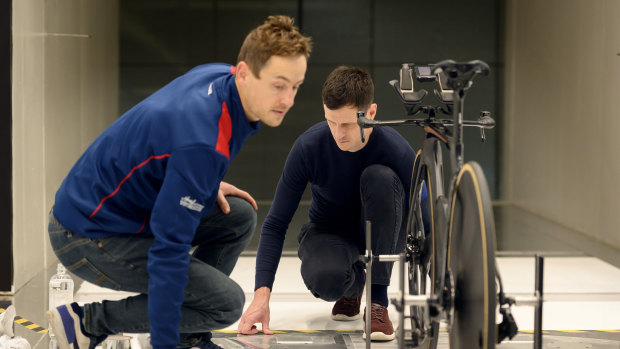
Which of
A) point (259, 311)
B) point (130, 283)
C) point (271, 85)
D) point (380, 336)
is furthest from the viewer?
point (380, 336)

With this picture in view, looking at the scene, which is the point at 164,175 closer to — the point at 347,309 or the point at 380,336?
the point at 380,336

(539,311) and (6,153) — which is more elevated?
(6,153)

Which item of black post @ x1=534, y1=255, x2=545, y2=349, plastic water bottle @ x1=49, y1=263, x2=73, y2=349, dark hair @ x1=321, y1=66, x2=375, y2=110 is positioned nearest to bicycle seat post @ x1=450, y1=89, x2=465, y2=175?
black post @ x1=534, y1=255, x2=545, y2=349

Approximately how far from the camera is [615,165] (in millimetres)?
4887

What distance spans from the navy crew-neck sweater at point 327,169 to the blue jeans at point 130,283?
2.30 feet

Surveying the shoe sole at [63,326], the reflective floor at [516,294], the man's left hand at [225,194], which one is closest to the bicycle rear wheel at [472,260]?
the man's left hand at [225,194]

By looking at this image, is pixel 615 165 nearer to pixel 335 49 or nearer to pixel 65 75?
pixel 335 49

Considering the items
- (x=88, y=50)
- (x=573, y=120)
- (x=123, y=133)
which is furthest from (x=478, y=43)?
(x=123, y=133)

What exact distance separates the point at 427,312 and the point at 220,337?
1.25 meters

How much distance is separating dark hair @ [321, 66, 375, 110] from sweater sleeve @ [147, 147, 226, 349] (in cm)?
100

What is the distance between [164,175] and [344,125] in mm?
1027

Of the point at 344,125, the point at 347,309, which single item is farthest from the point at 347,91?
the point at 347,309

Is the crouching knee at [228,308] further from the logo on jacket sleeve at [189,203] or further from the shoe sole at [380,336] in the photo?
the shoe sole at [380,336]

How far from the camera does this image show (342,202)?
3434mm
